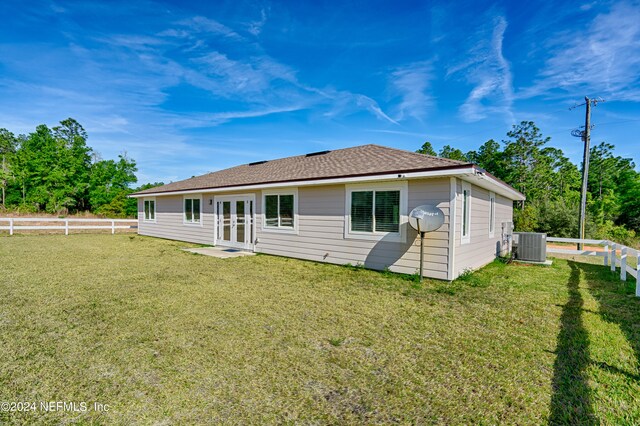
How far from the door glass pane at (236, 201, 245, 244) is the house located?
0.13ft

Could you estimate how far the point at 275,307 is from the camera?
4.73 metres

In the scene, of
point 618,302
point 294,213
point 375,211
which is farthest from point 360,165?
point 618,302

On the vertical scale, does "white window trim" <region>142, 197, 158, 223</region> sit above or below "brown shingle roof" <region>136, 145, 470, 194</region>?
below

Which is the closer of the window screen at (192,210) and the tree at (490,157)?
the window screen at (192,210)

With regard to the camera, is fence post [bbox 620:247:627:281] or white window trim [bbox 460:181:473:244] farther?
white window trim [bbox 460:181:473:244]

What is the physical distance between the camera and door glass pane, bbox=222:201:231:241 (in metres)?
12.1

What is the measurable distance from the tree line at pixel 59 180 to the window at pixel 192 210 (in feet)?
65.1

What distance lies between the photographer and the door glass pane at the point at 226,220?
12.1m

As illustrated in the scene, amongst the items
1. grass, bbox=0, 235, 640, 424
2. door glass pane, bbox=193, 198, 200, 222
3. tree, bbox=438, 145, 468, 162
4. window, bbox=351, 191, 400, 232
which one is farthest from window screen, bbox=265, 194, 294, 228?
tree, bbox=438, 145, 468, 162

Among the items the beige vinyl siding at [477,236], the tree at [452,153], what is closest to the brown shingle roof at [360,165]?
the beige vinyl siding at [477,236]

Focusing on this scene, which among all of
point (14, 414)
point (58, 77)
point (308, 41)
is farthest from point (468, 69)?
point (58, 77)

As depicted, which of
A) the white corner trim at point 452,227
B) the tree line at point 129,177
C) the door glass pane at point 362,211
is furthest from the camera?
the tree line at point 129,177

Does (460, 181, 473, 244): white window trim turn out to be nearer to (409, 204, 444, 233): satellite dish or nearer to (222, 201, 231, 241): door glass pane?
(409, 204, 444, 233): satellite dish

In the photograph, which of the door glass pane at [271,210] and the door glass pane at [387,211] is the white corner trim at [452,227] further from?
the door glass pane at [271,210]
